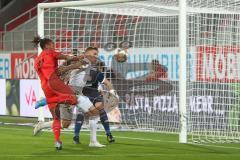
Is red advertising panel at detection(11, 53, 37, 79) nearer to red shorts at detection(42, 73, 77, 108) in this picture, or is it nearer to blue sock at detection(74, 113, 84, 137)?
blue sock at detection(74, 113, 84, 137)

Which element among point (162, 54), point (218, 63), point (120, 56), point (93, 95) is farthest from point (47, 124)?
point (120, 56)

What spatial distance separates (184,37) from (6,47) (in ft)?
48.4

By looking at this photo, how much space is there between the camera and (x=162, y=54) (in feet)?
64.0

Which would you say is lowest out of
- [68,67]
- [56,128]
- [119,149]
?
[119,149]

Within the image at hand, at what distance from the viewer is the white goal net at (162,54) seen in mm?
16422

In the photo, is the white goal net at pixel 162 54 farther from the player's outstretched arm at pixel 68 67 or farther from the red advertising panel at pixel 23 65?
the red advertising panel at pixel 23 65

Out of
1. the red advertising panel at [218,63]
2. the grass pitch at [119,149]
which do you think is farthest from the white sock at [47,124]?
the red advertising panel at [218,63]

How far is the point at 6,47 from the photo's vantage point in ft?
95.1

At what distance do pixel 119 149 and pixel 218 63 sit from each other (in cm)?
365

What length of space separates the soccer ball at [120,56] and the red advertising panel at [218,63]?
397cm

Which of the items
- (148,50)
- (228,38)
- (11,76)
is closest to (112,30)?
(148,50)

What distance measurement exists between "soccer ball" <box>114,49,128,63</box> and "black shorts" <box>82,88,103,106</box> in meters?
4.92

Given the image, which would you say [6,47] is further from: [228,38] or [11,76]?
[228,38]

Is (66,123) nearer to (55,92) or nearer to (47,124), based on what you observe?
(55,92)
